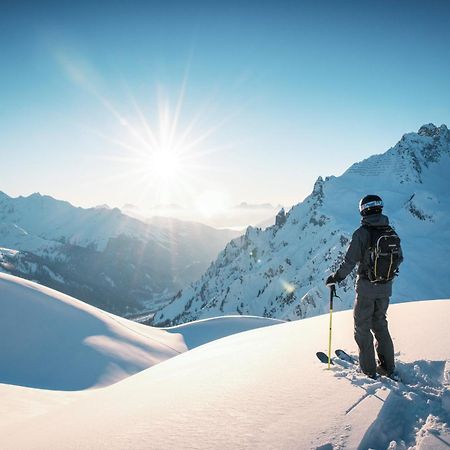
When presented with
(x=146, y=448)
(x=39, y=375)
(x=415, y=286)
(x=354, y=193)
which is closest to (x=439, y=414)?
(x=146, y=448)

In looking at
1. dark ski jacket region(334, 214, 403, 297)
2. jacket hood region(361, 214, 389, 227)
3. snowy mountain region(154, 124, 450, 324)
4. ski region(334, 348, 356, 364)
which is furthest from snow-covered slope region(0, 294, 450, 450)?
snowy mountain region(154, 124, 450, 324)

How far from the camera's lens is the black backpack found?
5.54 m

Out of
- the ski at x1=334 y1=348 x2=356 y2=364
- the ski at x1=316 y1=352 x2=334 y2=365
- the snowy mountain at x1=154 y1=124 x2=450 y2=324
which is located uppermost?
the snowy mountain at x1=154 y1=124 x2=450 y2=324

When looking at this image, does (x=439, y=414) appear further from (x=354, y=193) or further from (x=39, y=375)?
(x=354, y=193)

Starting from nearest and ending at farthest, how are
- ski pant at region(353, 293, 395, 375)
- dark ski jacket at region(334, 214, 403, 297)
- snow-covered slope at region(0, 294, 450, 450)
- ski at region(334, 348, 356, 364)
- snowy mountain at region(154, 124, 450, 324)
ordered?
snow-covered slope at region(0, 294, 450, 450) → ski pant at region(353, 293, 395, 375) → dark ski jacket at region(334, 214, 403, 297) → ski at region(334, 348, 356, 364) → snowy mountain at region(154, 124, 450, 324)

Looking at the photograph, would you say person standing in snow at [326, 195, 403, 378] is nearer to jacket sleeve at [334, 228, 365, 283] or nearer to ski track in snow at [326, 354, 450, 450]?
jacket sleeve at [334, 228, 365, 283]

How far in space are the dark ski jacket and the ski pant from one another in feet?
0.33

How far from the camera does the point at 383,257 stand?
18.2 ft

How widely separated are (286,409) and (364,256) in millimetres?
2676

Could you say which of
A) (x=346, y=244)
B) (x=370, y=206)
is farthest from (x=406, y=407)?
(x=346, y=244)

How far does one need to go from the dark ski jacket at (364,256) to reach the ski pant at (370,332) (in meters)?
0.10

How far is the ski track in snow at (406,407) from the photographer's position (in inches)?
132

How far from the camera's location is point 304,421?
148 inches

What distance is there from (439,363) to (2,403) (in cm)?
1044
